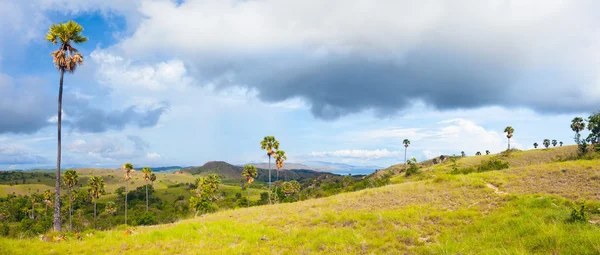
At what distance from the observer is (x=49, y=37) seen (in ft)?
96.4

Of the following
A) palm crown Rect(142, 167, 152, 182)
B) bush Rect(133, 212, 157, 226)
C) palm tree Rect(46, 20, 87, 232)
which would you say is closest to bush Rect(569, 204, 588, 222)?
palm tree Rect(46, 20, 87, 232)

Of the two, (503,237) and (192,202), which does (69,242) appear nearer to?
(503,237)

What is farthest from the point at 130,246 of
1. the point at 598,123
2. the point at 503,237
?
the point at 598,123

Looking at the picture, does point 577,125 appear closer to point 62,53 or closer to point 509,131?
point 509,131

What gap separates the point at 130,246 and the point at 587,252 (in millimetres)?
16487

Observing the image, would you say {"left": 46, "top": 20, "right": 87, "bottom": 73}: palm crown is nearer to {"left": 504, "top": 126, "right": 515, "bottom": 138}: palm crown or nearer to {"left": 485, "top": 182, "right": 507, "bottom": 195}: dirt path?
{"left": 485, "top": 182, "right": 507, "bottom": 195}: dirt path

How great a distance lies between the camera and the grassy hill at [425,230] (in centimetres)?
991

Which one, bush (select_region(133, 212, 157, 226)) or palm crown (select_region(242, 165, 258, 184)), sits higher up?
palm crown (select_region(242, 165, 258, 184))

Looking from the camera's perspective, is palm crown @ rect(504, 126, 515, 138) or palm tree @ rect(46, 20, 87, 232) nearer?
palm tree @ rect(46, 20, 87, 232)

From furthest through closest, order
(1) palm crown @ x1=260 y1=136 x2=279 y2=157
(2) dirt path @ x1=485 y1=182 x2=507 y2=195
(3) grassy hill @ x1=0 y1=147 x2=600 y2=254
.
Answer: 1. (1) palm crown @ x1=260 y1=136 x2=279 y2=157
2. (2) dirt path @ x1=485 y1=182 x2=507 y2=195
3. (3) grassy hill @ x1=0 y1=147 x2=600 y2=254

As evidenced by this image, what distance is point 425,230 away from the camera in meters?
12.8

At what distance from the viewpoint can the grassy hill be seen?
9906 mm

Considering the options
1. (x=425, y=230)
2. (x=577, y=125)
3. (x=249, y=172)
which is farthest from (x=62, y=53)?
(x=577, y=125)

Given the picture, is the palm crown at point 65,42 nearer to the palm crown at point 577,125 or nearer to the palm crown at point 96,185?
the palm crown at point 96,185
